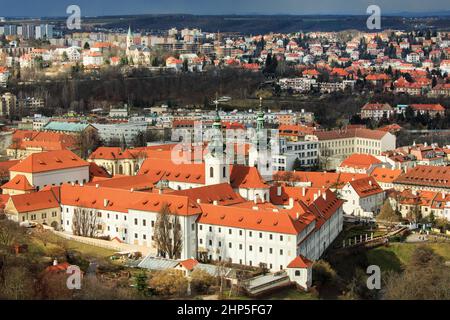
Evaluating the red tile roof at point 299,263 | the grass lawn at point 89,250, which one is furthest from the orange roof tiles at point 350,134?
the red tile roof at point 299,263

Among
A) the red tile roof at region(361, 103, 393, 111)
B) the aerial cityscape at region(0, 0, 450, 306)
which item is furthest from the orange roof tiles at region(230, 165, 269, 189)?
the red tile roof at region(361, 103, 393, 111)

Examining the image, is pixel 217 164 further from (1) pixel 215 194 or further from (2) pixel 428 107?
(2) pixel 428 107

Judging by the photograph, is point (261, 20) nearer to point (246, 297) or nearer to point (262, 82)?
point (262, 82)

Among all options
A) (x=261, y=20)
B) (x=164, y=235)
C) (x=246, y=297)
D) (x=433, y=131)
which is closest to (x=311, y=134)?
(x=433, y=131)

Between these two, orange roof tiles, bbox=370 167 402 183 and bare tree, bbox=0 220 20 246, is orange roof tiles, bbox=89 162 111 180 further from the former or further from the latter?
orange roof tiles, bbox=370 167 402 183

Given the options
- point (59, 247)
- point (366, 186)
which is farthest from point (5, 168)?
point (366, 186)
